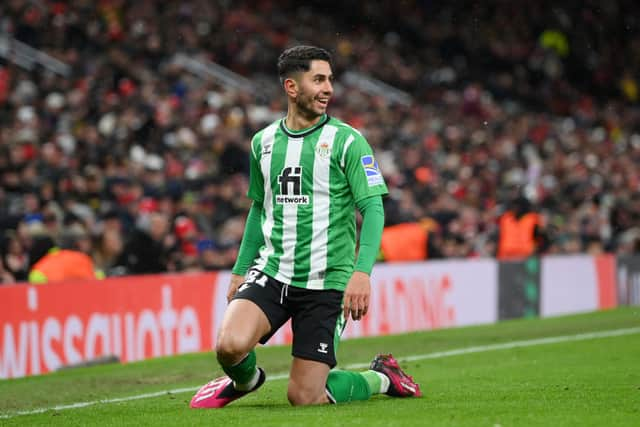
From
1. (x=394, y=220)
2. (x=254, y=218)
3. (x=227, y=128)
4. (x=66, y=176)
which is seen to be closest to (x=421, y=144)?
(x=227, y=128)

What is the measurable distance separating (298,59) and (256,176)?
77 centimetres

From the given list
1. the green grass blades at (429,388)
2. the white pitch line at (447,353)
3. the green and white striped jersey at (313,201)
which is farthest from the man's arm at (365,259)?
the white pitch line at (447,353)

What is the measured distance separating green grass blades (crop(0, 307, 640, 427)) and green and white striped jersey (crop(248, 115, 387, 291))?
31.1 inches

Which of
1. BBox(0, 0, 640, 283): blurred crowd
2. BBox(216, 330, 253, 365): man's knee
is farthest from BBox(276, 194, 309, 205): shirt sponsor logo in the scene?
BBox(0, 0, 640, 283): blurred crowd

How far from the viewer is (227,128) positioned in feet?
64.8

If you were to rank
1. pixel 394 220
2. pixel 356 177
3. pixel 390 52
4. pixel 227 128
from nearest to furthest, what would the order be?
1. pixel 356 177
2. pixel 394 220
3. pixel 227 128
4. pixel 390 52

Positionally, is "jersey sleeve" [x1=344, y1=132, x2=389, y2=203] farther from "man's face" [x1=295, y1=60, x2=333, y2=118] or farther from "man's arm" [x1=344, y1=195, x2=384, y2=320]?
"man's face" [x1=295, y1=60, x2=333, y2=118]

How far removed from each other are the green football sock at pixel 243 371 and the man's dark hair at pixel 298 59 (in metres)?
1.58

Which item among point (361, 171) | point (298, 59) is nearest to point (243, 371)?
point (361, 171)

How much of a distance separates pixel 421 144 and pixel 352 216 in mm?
16970

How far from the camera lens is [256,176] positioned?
7.24m

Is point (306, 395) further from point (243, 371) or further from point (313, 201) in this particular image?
point (313, 201)

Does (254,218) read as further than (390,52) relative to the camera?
No

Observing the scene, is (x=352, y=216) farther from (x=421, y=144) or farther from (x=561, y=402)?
(x=421, y=144)
